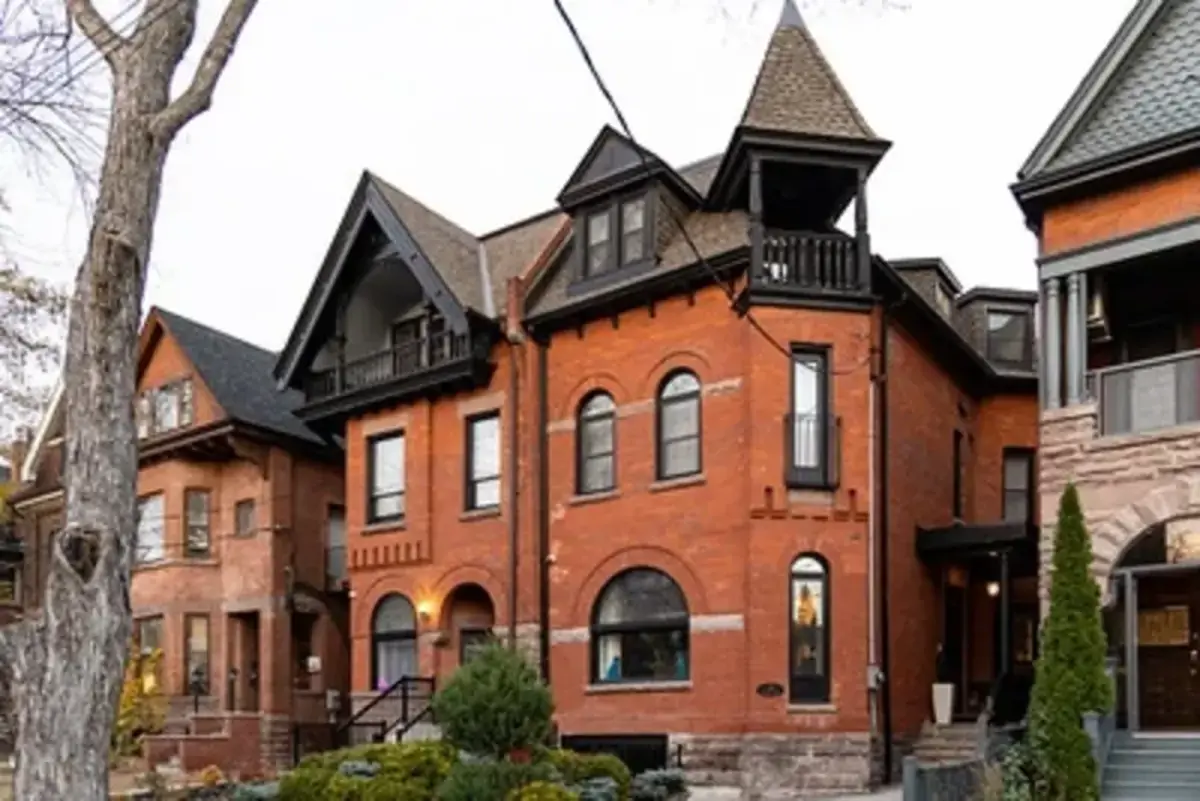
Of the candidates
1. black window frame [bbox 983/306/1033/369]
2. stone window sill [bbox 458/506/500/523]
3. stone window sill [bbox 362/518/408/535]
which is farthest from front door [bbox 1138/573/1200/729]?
stone window sill [bbox 362/518/408/535]

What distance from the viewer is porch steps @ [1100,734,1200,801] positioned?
49.8 feet

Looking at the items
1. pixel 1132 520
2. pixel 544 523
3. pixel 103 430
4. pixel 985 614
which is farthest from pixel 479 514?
pixel 103 430

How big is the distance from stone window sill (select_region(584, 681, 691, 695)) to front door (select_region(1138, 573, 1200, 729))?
6.15 metres

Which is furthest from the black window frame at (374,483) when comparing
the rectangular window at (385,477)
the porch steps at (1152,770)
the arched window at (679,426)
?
the porch steps at (1152,770)

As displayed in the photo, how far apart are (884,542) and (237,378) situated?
16.0m

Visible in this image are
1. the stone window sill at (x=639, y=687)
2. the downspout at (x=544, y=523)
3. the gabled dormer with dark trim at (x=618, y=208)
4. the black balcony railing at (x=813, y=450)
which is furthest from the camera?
the downspout at (x=544, y=523)

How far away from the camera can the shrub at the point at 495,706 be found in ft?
44.5

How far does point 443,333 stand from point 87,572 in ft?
57.2

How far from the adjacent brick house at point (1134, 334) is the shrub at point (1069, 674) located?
1.40 m

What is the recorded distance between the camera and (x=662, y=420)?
21.1m

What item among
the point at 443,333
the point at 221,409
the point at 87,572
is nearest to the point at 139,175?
the point at 87,572

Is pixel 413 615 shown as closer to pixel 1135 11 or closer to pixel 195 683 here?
pixel 195 683

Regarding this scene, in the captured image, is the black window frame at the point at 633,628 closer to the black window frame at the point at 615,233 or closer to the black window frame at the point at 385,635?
the black window frame at the point at 385,635

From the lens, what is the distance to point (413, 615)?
2472 cm
